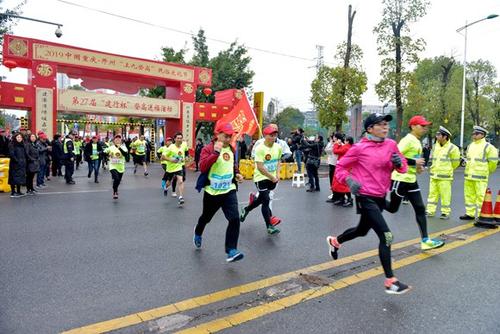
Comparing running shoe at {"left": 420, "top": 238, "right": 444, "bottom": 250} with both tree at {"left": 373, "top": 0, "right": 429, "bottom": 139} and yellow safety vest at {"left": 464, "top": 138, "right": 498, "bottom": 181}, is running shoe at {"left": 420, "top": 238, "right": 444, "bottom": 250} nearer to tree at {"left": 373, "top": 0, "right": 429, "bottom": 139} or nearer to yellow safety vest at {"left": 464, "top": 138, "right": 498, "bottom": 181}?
yellow safety vest at {"left": 464, "top": 138, "right": 498, "bottom": 181}

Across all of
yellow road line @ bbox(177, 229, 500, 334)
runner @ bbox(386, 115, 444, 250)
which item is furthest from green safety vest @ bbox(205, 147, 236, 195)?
runner @ bbox(386, 115, 444, 250)

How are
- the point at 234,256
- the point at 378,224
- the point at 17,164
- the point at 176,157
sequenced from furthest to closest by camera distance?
the point at 17,164
the point at 176,157
the point at 234,256
the point at 378,224

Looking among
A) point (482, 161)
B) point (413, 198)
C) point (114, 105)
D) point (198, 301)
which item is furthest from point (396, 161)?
point (114, 105)

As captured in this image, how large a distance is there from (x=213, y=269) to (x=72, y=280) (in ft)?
4.89

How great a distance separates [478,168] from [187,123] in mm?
18306

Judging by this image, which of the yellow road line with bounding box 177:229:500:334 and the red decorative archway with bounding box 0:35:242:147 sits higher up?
the red decorative archway with bounding box 0:35:242:147

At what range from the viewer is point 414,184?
19.1 ft

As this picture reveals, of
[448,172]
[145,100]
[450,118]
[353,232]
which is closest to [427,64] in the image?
[450,118]

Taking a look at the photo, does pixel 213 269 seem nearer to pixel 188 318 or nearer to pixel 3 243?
pixel 188 318

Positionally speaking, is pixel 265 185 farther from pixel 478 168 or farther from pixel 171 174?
pixel 171 174

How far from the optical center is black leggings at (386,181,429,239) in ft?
18.1

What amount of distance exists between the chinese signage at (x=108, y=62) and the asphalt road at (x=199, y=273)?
43.5 feet

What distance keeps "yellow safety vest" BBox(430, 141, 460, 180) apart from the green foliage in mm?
13525

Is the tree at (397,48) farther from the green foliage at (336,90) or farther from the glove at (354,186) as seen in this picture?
the glove at (354,186)
